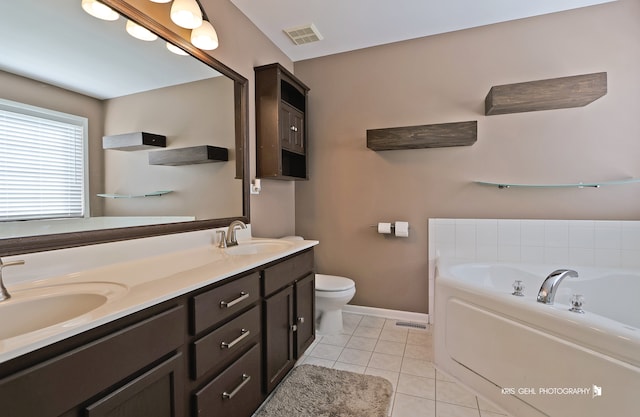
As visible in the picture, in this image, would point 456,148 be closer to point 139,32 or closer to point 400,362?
point 400,362

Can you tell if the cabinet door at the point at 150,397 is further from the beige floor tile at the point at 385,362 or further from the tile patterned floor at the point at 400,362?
the beige floor tile at the point at 385,362

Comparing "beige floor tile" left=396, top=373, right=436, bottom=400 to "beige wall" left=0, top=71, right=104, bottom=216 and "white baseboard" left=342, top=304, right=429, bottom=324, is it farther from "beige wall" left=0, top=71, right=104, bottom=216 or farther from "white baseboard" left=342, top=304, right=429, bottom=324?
"beige wall" left=0, top=71, right=104, bottom=216

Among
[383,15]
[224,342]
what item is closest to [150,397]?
[224,342]

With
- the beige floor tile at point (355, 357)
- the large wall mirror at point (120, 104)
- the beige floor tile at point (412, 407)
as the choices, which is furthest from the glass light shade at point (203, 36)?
the beige floor tile at point (412, 407)

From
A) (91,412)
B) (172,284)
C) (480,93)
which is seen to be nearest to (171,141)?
(172,284)

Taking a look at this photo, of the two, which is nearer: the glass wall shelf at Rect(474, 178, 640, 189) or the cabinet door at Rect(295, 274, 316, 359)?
the cabinet door at Rect(295, 274, 316, 359)

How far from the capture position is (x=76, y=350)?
736 millimetres

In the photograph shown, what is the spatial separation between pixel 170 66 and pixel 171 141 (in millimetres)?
431

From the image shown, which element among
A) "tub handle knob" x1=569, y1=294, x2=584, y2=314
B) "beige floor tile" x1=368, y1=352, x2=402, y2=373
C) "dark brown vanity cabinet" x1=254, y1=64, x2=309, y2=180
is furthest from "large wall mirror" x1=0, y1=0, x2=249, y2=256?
"tub handle knob" x1=569, y1=294, x2=584, y2=314

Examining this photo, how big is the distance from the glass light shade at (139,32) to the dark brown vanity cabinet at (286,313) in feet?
4.48

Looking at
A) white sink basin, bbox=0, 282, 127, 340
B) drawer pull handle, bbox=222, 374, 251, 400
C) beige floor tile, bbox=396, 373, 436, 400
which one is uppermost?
white sink basin, bbox=0, 282, 127, 340

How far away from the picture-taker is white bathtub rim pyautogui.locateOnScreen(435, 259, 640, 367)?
1.13m

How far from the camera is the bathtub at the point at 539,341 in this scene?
1.17 m

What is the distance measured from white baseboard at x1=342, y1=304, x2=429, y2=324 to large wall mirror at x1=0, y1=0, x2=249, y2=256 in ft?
5.35
